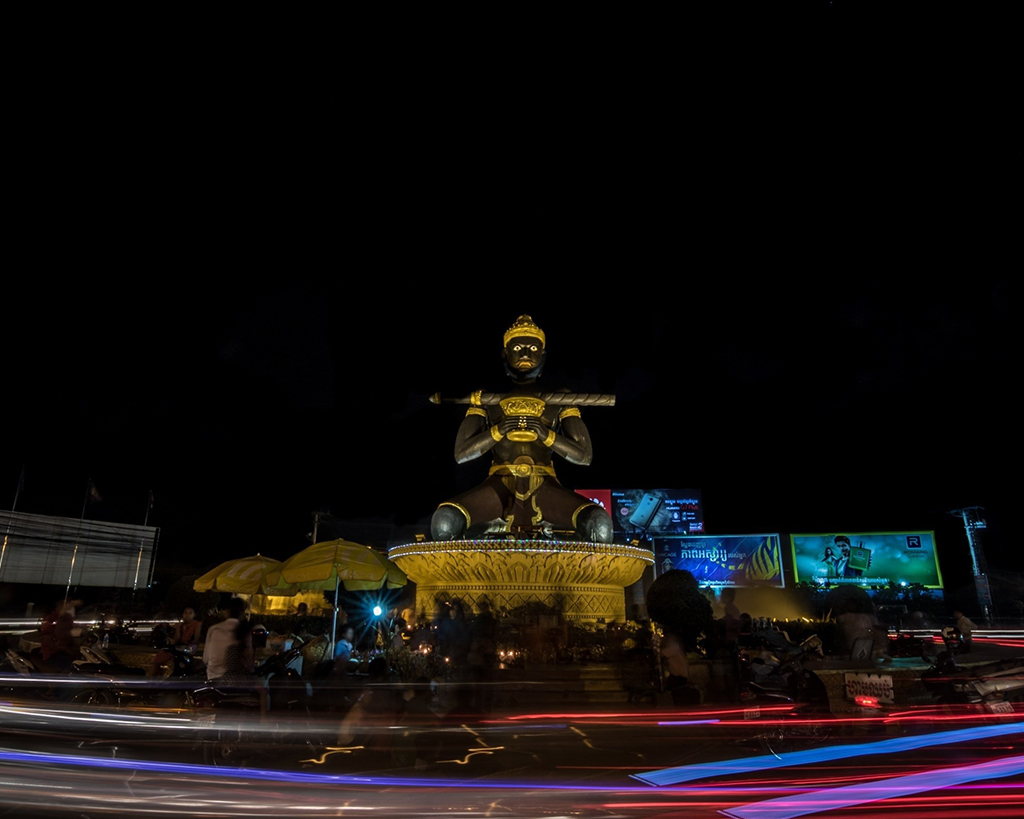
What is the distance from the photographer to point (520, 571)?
1299cm

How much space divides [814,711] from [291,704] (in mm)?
5419

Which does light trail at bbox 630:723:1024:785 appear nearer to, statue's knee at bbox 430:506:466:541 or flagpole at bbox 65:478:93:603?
statue's knee at bbox 430:506:466:541

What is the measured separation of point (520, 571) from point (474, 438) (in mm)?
3735

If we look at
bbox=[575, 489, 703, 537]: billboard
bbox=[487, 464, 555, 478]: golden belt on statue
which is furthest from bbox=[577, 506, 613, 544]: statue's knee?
bbox=[575, 489, 703, 537]: billboard

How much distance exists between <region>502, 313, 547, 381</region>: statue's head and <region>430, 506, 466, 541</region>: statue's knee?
389 centimetres

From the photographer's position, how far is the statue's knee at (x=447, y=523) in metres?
14.2

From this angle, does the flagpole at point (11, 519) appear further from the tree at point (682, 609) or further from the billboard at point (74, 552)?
the tree at point (682, 609)

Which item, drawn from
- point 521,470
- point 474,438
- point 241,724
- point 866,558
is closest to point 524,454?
point 521,470

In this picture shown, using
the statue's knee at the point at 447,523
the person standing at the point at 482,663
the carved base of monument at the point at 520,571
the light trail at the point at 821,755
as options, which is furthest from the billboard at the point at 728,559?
the light trail at the point at 821,755

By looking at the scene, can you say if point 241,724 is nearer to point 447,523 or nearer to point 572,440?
point 447,523

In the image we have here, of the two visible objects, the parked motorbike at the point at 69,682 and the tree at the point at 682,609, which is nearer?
the parked motorbike at the point at 69,682

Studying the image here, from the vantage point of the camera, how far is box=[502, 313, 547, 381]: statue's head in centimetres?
1631

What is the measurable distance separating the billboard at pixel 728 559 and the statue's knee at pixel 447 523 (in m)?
18.8

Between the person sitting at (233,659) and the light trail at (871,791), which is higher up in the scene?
the person sitting at (233,659)
